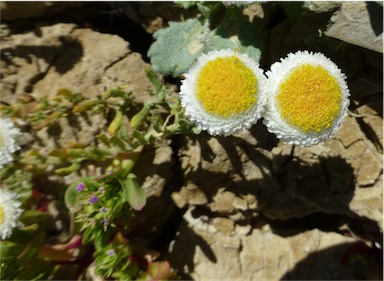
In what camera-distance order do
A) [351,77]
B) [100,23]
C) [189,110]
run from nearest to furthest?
[189,110], [351,77], [100,23]

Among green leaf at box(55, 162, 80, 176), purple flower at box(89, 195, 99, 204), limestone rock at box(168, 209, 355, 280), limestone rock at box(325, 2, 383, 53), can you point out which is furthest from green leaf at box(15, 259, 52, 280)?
limestone rock at box(325, 2, 383, 53)

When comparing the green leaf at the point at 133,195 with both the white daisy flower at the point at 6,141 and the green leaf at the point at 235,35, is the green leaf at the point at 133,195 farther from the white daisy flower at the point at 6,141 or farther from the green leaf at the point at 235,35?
the green leaf at the point at 235,35

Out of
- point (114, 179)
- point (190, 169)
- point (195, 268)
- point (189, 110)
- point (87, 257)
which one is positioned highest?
point (189, 110)

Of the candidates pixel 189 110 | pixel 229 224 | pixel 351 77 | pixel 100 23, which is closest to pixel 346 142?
pixel 351 77

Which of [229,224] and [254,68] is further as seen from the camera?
[229,224]

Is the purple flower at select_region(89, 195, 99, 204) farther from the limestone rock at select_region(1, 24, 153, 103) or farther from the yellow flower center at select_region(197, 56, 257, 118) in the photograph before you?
the limestone rock at select_region(1, 24, 153, 103)

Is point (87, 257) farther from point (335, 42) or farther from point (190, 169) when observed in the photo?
point (335, 42)

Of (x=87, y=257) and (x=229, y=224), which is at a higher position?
(x=87, y=257)

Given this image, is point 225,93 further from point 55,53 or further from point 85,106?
point 55,53
